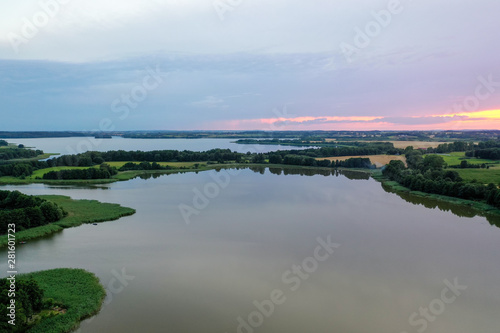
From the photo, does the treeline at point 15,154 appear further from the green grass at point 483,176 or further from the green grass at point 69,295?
the green grass at point 483,176

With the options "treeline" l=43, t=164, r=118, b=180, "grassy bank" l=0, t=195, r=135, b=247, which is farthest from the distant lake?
"grassy bank" l=0, t=195, r=135, b=247

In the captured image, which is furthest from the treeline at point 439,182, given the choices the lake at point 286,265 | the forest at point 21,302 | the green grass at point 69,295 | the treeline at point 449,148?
the forest at point 21,302

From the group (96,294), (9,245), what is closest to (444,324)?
(96,294)

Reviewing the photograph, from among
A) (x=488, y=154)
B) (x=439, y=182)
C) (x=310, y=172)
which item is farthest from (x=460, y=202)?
(x=488, y=154)

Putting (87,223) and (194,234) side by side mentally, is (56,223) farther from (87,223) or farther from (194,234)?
(194,234)

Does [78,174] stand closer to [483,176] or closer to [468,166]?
[483,176]

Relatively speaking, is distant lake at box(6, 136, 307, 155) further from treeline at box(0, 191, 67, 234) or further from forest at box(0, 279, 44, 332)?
forest at box(0, 279, 44, 332)
